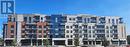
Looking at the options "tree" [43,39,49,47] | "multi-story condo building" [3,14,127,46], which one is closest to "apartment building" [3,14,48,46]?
"multi-story condo building" [3,14,127,46]

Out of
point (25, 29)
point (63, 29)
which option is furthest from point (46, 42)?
point (25, 29)

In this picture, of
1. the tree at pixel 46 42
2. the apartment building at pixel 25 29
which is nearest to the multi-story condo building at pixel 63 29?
the apartment building at pixel 25 29

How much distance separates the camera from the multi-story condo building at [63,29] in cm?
7438

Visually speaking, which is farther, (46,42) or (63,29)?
(63,29)

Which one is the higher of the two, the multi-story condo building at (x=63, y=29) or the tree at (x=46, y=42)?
the multi-story condo building at (x=63, y=29)

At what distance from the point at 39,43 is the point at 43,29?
451 cm

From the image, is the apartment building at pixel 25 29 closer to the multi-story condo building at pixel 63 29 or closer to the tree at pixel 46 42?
the multi-story condo building at pixel 63 29

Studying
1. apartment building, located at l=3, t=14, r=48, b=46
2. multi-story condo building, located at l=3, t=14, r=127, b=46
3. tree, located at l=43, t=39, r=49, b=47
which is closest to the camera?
tree, located at l=43, t=39, r=49, b=47

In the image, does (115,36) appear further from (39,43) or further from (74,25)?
(39,43)

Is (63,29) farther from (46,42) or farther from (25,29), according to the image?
(25,29)

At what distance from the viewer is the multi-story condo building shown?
2928 inches

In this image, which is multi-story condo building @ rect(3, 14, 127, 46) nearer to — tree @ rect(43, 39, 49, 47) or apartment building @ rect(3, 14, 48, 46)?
apartment building @ rect(3, 14, 48, 46)

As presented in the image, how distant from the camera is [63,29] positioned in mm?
76500

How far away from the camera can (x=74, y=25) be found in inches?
3093
